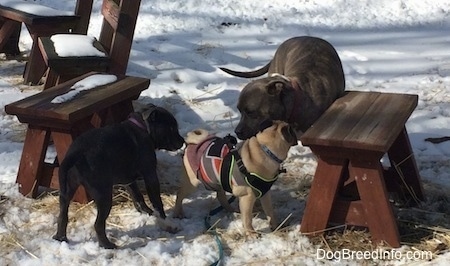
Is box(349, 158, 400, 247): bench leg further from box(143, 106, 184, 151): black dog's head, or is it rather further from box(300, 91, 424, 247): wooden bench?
box(143, 106, 184, 151): black dog's head

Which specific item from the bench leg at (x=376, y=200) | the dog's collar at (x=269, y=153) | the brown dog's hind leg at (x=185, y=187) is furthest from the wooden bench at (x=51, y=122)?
the bench leg at (x=376, y=200)

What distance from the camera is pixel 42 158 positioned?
14.5ft

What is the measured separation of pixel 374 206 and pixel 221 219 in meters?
0.96

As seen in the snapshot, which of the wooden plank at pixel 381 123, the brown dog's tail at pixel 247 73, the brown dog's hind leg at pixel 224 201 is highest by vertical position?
the wooden plank at pixel 381 123

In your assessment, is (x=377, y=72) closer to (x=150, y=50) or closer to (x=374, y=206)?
(x=150, y=50)

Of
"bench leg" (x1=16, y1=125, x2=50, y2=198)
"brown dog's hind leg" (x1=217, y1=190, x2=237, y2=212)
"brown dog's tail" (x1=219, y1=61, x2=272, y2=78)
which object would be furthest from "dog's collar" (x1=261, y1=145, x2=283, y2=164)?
"brown dog's tail" (x1=219, y1=61, x2=272, y2=78)

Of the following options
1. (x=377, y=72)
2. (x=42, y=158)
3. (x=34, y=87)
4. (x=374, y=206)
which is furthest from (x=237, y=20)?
(x=374, y=206)

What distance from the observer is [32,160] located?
14.5ft

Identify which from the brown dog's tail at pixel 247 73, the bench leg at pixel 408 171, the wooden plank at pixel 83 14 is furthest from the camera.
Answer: the wooden plank at pixel 83 14

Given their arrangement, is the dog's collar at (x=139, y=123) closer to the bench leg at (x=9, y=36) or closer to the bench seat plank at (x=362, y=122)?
the bench seat plank at (x=362, y=122)

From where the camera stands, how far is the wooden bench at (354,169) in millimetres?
3643

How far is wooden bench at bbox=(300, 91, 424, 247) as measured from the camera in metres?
3.64

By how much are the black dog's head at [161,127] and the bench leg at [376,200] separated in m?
1.10

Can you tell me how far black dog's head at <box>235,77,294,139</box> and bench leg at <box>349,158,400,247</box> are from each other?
3.28ft
